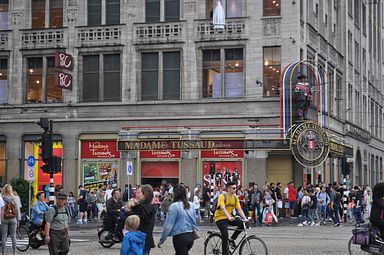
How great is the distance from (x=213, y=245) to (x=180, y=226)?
3.47 meters

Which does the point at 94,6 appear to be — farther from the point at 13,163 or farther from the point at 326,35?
the point at 326,35

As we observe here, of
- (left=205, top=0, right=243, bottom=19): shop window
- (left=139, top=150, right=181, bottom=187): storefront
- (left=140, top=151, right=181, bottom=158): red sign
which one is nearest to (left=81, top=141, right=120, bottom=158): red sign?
(left=140, top=151, right=181, bottom=158): red sign

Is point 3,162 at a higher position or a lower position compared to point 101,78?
lower

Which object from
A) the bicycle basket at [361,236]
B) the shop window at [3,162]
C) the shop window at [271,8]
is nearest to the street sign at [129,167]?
the shop window at [3,162]

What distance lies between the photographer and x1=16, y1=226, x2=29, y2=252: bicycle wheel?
2083cm

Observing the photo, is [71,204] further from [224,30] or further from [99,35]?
[224,30]

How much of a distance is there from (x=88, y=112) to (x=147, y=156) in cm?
439

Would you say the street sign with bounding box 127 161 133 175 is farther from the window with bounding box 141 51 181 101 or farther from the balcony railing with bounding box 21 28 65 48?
the balcony railing with bounding box 21 28 65 48

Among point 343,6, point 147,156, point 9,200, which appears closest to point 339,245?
point 9,200

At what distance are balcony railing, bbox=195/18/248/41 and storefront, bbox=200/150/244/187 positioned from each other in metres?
6.22

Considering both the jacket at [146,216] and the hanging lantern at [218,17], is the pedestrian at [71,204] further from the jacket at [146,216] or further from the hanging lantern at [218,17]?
the jacket at [146,216]

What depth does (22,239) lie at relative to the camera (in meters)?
22.8

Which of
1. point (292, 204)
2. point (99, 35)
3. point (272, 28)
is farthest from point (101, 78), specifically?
point (292, 204)

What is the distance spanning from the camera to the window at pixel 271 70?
125ft
